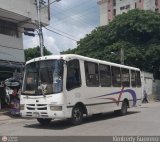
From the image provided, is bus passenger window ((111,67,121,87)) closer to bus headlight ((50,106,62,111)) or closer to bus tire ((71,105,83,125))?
bus tire ((71,105,83,125))

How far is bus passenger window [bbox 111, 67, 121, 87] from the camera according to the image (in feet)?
66.9

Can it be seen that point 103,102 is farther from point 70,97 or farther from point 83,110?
point 70,97

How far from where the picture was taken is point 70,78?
1570cm

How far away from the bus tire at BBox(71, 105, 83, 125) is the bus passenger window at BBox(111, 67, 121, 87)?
4421 mm

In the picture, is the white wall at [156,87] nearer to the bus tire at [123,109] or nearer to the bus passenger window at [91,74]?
the bus tire at [123,109]

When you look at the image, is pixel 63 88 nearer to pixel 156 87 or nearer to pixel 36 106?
pixel 36 106

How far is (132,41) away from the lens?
164ft

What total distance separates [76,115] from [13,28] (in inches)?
472

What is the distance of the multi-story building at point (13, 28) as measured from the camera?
23.9m

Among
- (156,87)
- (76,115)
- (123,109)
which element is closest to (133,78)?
(123,109)

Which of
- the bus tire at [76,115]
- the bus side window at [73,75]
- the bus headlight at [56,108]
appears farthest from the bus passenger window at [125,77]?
the bus headlight at [56,108]

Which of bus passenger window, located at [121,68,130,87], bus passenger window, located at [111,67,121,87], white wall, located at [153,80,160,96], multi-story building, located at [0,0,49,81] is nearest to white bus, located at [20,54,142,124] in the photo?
bus passenger window, located at [111,67,121,87]

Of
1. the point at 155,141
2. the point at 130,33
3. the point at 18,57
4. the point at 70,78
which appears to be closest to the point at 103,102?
the point at 70,78

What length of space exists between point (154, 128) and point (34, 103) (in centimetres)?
468
